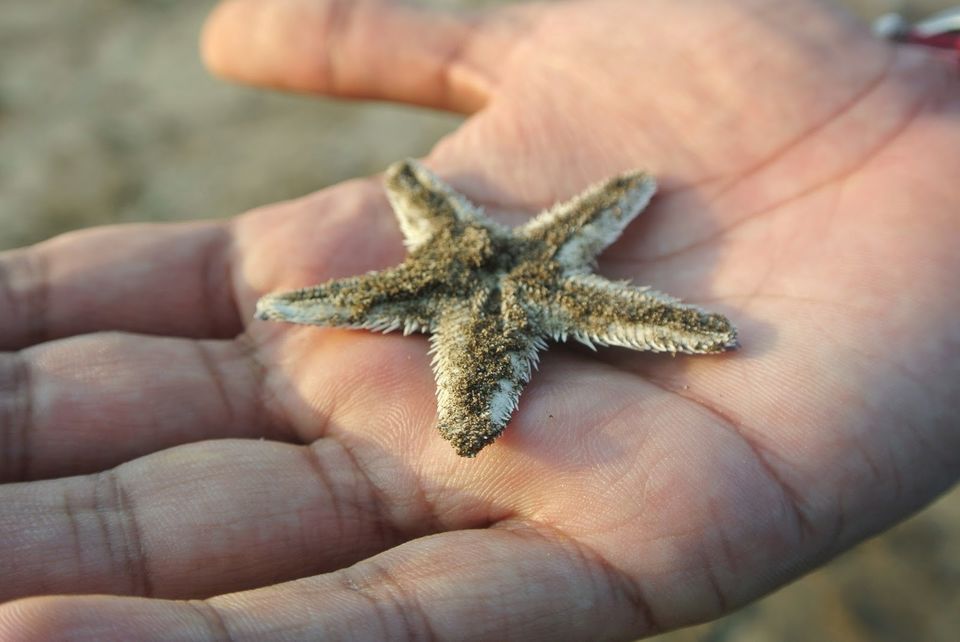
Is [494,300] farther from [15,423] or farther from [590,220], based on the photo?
[15,423]

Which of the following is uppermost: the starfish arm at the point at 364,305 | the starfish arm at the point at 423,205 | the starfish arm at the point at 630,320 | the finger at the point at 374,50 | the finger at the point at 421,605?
the finger at the point at 374,50

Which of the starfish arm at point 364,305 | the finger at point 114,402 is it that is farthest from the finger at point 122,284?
the starfish arm at point 364,305

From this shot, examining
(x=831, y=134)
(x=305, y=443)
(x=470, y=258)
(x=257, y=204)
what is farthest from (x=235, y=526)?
(x=257, y=204)

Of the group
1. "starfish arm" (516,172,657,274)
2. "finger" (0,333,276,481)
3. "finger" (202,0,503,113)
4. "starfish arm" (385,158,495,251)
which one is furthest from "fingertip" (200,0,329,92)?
"finger" (0,333,276,481)

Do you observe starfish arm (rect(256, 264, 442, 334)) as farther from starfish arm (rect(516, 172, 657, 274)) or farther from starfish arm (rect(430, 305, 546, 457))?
starfish arm (rect(516, 172, 657, 274))

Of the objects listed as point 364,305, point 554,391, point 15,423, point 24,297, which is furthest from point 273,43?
point 554,391

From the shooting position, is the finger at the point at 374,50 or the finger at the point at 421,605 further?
the finger at the point at 374,50

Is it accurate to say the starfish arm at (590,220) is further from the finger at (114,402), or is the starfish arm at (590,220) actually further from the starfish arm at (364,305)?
the finger at (114,402)
